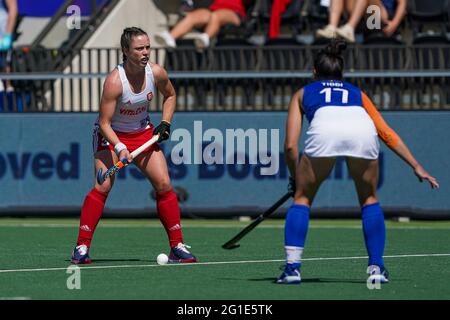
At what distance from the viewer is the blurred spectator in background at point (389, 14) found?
19.2m

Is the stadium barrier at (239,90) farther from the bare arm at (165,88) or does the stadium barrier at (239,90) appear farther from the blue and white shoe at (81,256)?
the blue and white shoe at (81,256)

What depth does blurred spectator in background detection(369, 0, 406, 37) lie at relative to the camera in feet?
62.8

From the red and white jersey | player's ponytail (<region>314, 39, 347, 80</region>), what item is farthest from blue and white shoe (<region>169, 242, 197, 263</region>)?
player's ponytail (<region>314, 39, 347, 80</region>)

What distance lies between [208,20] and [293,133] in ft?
33.3

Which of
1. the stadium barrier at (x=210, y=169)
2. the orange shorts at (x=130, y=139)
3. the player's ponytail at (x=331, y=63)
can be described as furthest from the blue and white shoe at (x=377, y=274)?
the stadium barrier at (x=210, y=169)

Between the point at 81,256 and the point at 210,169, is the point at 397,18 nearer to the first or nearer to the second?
the point at 210,169

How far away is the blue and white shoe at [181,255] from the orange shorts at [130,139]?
0.90 metres

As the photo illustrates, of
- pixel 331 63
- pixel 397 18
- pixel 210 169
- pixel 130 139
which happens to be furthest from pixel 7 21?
pixel 331 63

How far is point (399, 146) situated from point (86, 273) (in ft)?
9.11

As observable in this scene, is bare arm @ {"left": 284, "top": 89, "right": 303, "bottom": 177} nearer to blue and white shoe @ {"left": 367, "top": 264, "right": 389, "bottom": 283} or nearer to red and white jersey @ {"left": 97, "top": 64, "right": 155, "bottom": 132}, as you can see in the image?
blue and white shoe @ {"left": 367, "top": 264, "right": 389, "bottom": 283}

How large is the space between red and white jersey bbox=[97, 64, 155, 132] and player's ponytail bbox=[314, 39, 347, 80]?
7.82 feet

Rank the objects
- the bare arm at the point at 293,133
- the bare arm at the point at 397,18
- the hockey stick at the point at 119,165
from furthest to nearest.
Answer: the bare arm at the point at 397,18 < the hockey stick at the point at 119,165 < the bare arm at the point at 293,133
